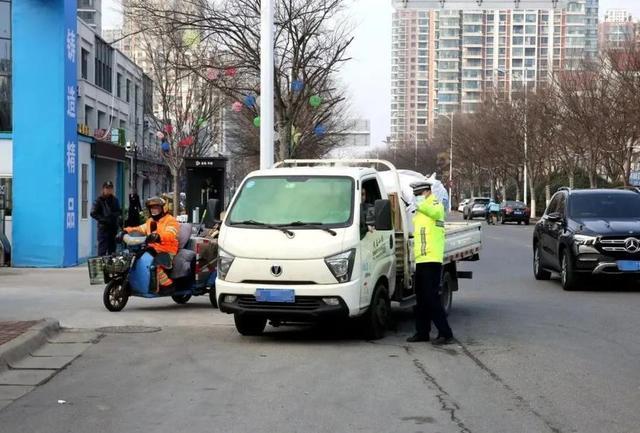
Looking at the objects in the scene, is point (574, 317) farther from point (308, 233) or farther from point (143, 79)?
point (143, 79)

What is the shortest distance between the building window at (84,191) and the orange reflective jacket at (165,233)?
9175 millimetres

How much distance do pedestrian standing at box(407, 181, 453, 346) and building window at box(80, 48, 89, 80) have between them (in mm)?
36920

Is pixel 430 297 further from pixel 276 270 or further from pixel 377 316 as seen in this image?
pixel 276 270

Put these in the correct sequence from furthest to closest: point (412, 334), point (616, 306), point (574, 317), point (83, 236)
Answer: point (83, 236) < point (616, 306) < point (574, 317) < point (412, 334)

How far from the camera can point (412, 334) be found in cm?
1077

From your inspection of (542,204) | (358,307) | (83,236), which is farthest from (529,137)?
(358,307)

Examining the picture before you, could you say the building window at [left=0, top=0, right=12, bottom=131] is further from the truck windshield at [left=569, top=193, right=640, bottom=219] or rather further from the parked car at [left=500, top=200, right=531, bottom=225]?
the parked car at [left=500, top=200, right=531, bottom=225]

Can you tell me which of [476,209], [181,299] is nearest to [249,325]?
[181,299]

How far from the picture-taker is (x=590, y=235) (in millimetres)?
15141

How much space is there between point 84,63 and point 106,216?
28.2m

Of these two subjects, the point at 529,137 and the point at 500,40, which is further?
the point at 500,40

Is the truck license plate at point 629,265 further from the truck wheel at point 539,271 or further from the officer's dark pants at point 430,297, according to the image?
the officer's dark pants at point 430,297

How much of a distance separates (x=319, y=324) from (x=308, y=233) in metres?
2.20

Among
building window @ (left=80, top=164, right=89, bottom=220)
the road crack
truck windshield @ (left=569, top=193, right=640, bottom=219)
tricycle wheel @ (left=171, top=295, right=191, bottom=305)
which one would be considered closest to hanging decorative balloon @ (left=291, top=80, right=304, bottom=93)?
building window @ (left=80, top=164, right=89, bottom=220)
